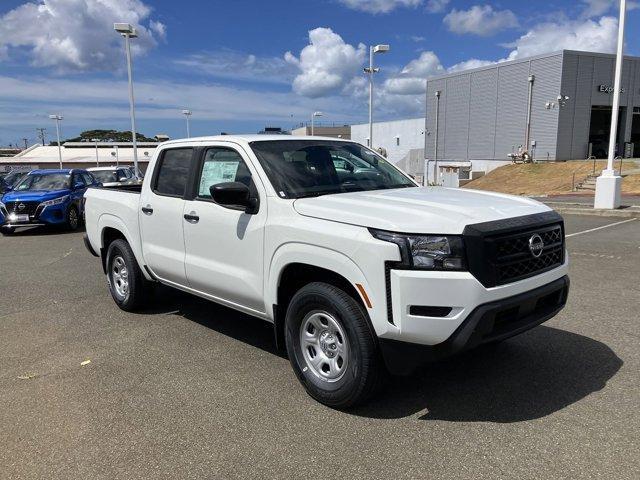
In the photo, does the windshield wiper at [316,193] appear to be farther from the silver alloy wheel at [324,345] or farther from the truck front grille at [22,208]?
the truck front grille at [22,208]

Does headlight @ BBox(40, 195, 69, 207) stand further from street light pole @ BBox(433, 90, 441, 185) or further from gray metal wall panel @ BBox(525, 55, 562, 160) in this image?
street light pole @ BBox(433, 90, 441, 185)

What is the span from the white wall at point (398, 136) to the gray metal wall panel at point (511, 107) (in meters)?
14.1

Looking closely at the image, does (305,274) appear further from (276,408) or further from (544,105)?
(544,105)

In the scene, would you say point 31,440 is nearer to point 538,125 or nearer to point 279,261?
point 279,261

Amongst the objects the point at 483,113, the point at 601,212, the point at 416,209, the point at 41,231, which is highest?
the point at 483,113

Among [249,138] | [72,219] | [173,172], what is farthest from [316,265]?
[72,219]

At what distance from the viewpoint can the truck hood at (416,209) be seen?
3.34 metres

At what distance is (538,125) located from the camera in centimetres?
4147

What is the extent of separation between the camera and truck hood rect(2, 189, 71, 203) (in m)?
14.3

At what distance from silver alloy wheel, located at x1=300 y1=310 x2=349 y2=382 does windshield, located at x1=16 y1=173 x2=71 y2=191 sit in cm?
1348

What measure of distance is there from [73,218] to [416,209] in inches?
534

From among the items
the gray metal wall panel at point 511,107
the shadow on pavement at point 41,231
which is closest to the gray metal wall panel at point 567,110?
the gray metal wall panel at point 511,107

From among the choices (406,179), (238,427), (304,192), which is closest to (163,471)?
(238,427)

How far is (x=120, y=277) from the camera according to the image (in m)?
6.45
